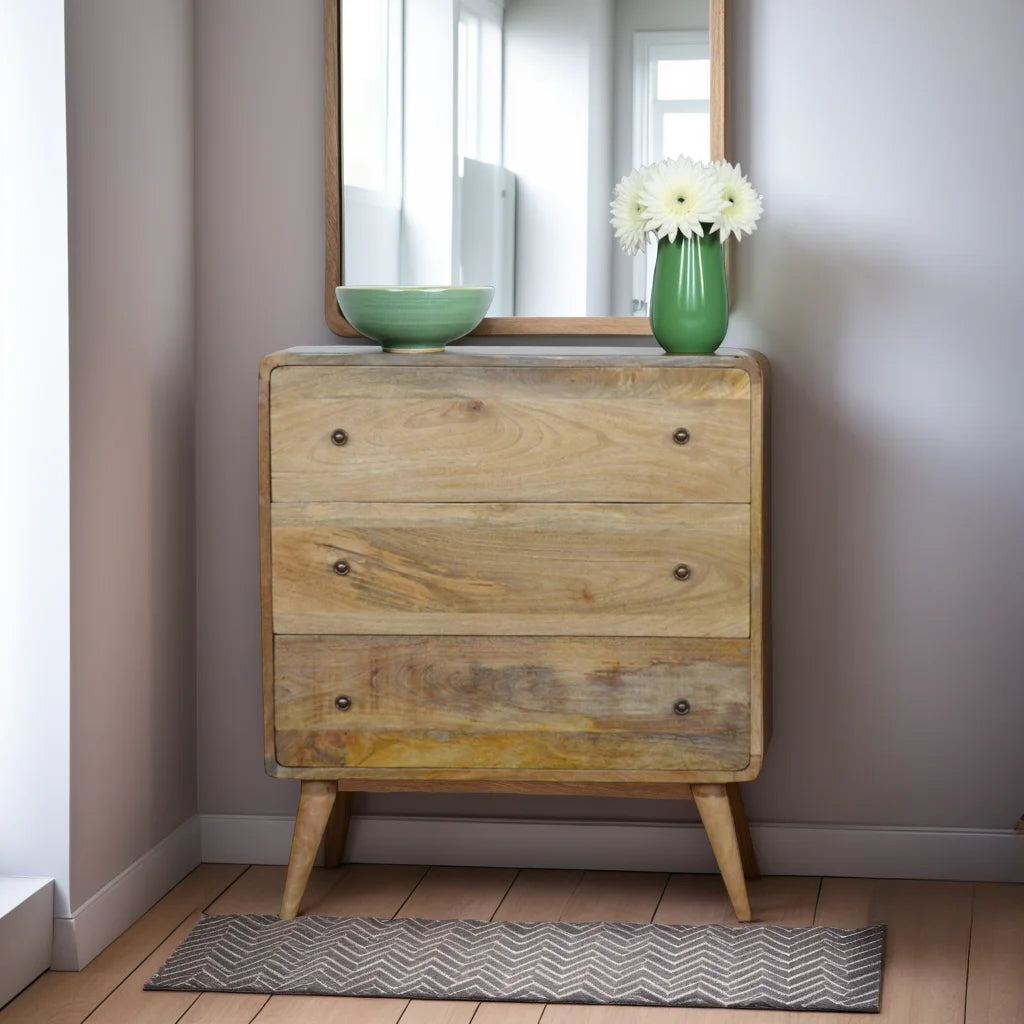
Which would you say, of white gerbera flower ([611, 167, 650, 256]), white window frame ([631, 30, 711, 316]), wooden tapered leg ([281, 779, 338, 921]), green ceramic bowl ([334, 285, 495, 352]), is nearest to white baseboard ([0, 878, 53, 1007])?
wooden tapered leg ([281, 779, 338, 921])

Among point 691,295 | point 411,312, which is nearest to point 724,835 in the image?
point 691,295

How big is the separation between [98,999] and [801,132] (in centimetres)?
182

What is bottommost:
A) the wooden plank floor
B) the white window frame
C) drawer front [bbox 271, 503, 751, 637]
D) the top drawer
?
the wooden plank floor

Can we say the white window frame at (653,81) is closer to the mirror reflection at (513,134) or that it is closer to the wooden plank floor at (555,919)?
the mirror reflection at (513,134)

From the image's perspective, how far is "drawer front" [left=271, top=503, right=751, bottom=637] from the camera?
2.25 metres

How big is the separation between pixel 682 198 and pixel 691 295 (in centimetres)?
15

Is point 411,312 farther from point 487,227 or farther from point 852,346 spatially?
point 852,346

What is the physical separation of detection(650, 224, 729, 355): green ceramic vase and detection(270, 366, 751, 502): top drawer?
0.12 metres

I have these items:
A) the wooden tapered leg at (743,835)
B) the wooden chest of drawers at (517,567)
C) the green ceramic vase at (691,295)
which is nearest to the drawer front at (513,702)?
the wooden chest of drawers at (517,567)

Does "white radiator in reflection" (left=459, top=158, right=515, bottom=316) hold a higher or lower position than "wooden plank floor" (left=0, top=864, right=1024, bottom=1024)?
higher

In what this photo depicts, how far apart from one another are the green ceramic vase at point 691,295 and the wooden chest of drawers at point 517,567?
0.31ft

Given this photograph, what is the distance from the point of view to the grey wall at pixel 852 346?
251 cm

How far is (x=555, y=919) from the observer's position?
7.95ft

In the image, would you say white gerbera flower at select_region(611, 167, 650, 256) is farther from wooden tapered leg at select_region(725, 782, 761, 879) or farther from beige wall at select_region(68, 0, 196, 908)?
wooden tapered leg at select_region(725, 782, 761, 879)
